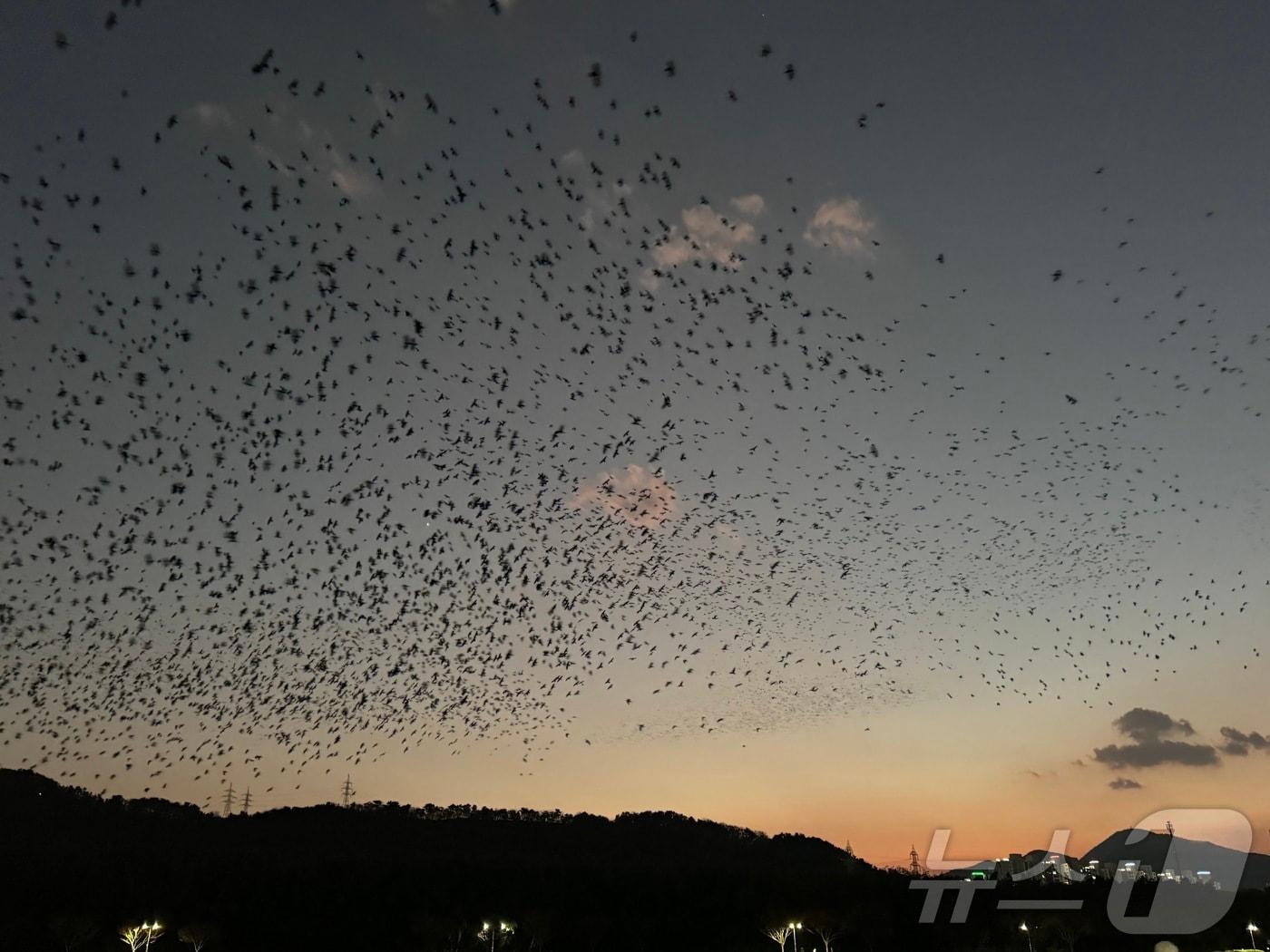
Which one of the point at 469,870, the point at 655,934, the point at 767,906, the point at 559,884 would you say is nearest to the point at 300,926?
the point at 469,870

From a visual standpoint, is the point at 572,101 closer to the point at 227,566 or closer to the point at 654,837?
the point at 227,566

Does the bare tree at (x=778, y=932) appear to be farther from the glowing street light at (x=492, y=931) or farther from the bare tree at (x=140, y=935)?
the bare tree at (x=140, y=935)

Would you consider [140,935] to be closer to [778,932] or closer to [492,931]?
[492,931]

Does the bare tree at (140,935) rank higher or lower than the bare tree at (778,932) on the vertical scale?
lower

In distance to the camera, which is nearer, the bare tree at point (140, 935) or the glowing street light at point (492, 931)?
the bare tree at point (140, 935)

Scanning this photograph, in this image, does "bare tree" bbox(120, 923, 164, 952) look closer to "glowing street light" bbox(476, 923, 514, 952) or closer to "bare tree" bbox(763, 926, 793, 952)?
"glowing street light" bbox(476, 923, 514, 952)

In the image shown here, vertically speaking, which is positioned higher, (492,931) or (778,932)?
(778,932)

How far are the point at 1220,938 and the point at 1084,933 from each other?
12351 mm

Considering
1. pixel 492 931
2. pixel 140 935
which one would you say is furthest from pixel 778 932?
pixel 140 935

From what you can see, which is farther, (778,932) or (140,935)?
(140,935)

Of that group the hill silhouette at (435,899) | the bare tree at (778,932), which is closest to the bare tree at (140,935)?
the hill silhouette at (435,899)

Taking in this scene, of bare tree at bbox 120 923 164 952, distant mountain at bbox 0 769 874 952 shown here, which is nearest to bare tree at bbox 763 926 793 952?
distant mountain at bbox 0 769 874 952

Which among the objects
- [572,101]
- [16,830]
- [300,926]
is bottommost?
[300,926]

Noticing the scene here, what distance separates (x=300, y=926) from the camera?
109375 mm
